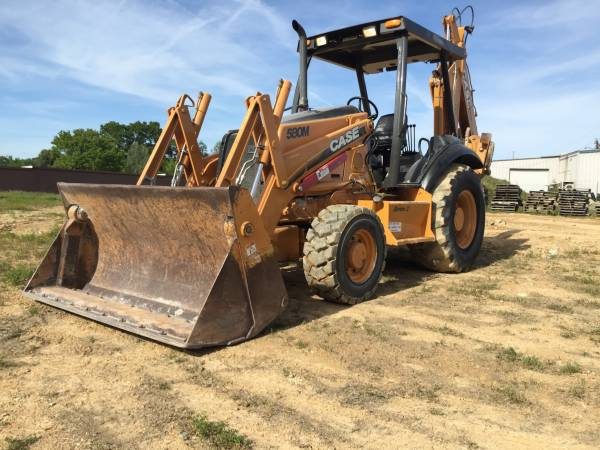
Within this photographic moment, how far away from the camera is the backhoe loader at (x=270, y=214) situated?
14.6 feet

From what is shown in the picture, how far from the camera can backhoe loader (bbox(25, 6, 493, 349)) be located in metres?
4.44

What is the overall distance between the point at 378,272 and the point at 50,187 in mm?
25823

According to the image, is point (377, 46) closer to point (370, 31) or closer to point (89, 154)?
point (370, 31)

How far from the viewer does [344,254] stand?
5289mm

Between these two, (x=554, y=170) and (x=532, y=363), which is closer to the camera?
(x=532, y=363)

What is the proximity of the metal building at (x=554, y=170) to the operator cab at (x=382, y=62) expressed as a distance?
3529cm

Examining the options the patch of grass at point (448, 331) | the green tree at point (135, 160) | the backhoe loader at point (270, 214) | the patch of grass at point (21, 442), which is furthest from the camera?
the green tree at point (135, 160)

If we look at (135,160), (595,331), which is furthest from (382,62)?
(135,160)

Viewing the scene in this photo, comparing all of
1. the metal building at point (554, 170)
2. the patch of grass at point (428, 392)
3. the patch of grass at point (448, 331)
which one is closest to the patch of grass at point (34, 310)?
the patch of grass at point (428, 392)

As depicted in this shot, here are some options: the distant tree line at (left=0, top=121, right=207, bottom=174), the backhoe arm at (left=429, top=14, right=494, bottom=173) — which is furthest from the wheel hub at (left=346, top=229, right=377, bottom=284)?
the distant tree line at (left=0, top=121, right=207, bottom=174)

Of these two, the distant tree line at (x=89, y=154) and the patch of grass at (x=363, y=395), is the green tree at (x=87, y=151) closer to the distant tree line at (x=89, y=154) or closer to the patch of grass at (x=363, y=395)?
the distant tree line at (x=89, y=154)

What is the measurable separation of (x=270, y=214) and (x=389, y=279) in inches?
95.3

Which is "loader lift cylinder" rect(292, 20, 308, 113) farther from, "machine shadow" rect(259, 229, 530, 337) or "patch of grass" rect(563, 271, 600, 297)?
"patch of grass" rect(563, 271, 600, 297)

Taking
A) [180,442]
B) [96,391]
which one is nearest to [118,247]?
[96,391]
